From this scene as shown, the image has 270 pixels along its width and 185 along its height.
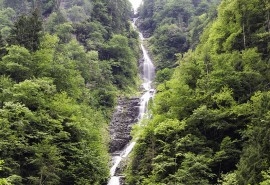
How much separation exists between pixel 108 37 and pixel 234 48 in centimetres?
3926

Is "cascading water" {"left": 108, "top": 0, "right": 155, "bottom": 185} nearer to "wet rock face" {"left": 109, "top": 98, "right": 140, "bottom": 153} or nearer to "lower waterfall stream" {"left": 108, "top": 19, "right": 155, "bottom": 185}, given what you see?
"lower waterfall stream" {"left": 108, "top": 19, "right": 155, "bottom": 185}

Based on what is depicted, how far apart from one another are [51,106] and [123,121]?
2135cm

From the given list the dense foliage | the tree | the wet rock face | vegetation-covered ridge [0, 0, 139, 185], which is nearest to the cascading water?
the wet rock face

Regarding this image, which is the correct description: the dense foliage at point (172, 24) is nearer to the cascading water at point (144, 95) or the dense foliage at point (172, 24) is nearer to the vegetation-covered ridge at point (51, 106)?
the cascading water at point (144, 95)

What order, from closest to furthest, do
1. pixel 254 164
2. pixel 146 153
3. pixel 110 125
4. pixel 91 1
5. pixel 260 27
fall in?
pixel 254 164
pixel 146 153
pixel 260 27
pixel 110 125
pixel 91 1

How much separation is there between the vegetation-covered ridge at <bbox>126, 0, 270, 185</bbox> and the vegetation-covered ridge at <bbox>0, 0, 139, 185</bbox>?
5.93 meters

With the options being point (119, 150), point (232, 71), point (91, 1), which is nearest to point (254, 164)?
point (232, 71)

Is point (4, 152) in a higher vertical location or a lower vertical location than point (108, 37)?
lower

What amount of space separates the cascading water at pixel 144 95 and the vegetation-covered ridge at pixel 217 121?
7146mm

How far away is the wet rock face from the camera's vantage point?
46844mm

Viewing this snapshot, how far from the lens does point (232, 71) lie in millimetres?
30266

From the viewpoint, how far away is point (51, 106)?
3177 centimetres

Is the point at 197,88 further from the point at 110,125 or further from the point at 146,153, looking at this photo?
the point at 110,125

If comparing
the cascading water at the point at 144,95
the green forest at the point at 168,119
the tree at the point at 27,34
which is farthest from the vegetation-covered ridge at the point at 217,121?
the tree at the point at 27,34
